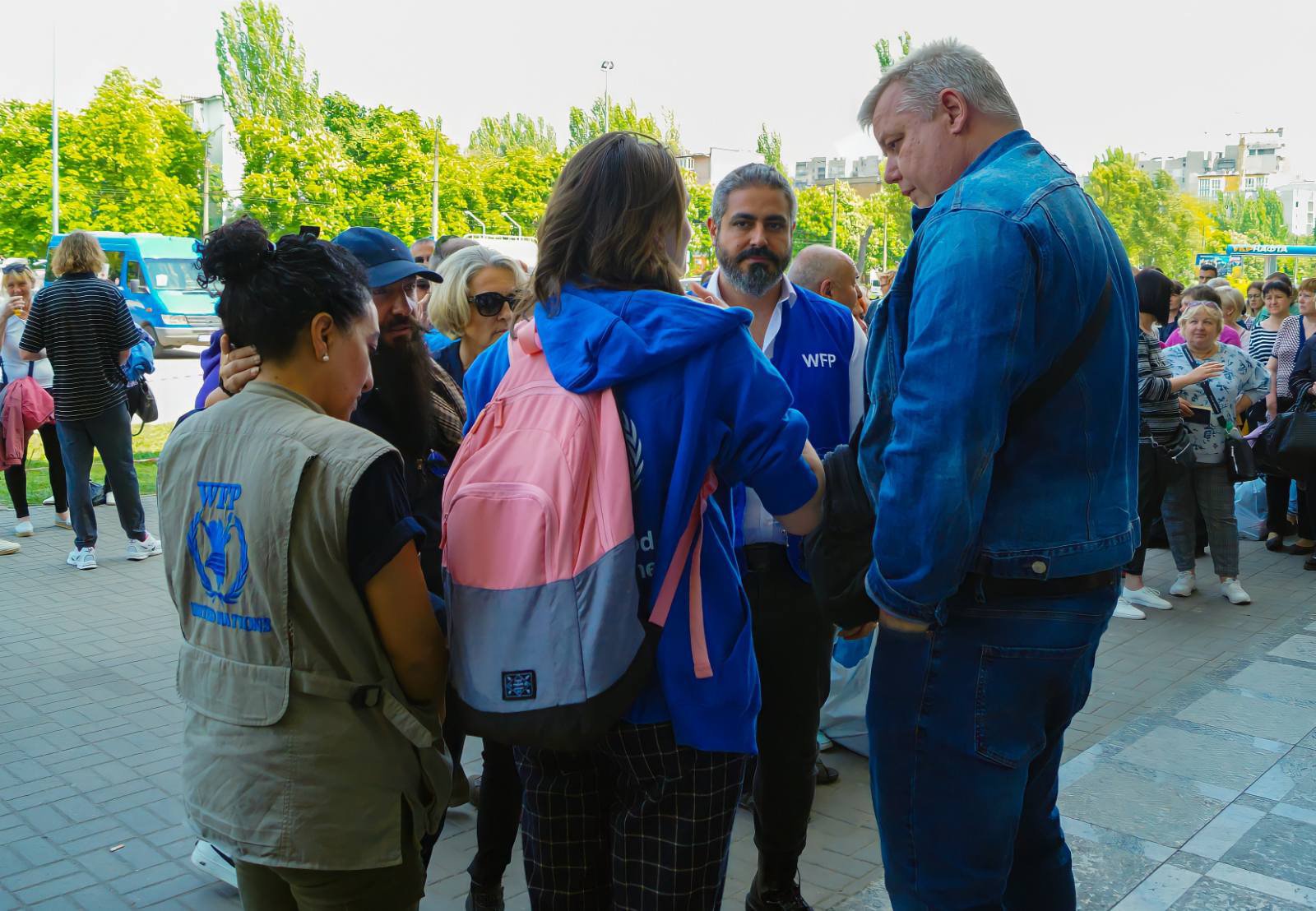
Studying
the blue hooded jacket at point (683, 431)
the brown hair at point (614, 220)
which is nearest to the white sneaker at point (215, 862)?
the blue hooded jacket at point (683, 431)

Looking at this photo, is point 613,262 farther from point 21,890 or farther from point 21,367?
point 21,367

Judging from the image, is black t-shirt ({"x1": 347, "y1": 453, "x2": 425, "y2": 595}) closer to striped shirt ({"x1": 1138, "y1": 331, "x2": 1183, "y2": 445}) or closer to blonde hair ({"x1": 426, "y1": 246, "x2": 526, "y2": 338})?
blonde hair ({"x1": 426, "y1": 246, "x2": 526, "y2": 338})

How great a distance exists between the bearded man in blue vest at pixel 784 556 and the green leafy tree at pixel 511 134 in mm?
84968

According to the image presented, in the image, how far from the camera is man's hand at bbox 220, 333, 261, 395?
2.15m

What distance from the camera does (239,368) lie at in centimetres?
217

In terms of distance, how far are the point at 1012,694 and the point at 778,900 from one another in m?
1.41

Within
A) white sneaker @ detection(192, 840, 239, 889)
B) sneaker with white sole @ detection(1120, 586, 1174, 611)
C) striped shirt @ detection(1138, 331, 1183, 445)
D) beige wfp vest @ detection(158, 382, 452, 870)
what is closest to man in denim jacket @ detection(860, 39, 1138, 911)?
beige wfp vest @ detection(158, 382, 452, 870)

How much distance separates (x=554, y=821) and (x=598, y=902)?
0.23m

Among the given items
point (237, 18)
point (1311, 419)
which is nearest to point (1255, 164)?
point (237, 18)

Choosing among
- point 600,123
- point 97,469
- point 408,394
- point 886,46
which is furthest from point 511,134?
point 408,394

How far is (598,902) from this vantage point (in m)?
2.34

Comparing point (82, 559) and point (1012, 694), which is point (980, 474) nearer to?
point (1012, 694)

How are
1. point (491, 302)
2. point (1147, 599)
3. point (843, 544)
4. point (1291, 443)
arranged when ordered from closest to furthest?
1. point (843, 544)
2. point (491, 302)
3. point (1147, 599)
4. point (1291, 443)

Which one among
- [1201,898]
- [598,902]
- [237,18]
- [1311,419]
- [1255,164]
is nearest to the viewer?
[598,902]
